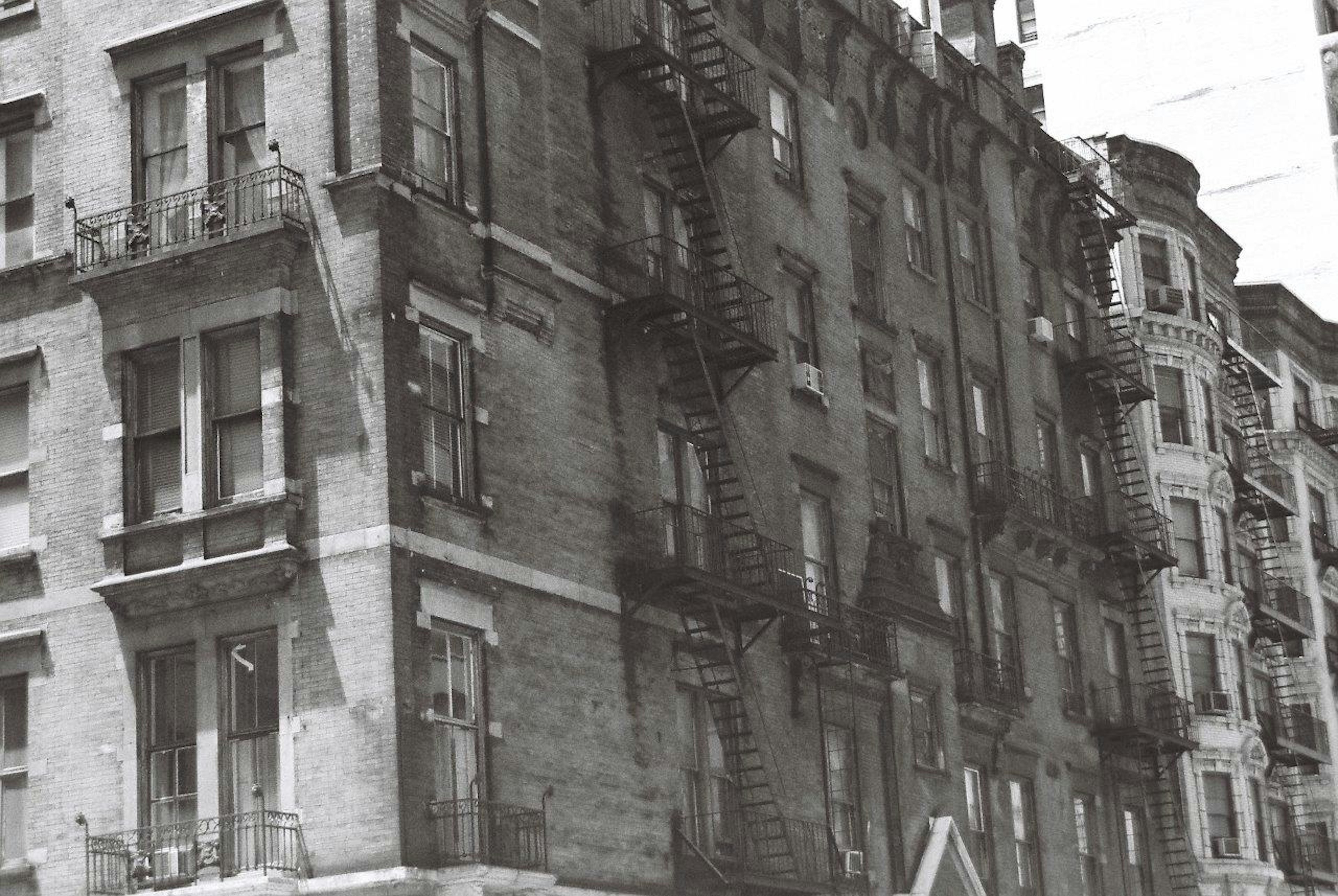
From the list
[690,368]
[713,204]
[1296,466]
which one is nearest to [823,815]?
[690,368]

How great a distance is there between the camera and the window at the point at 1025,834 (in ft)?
153

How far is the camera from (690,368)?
3806 centimetres

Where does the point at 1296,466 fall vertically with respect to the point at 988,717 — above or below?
above

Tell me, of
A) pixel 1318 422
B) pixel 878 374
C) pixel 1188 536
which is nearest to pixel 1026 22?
pixel 1318 422

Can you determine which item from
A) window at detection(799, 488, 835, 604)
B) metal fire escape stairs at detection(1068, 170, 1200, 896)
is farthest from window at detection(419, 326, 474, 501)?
metal fire escape stairs at detection(1068, 170, 1200, 896)

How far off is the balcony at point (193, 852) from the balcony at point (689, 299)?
10336mm

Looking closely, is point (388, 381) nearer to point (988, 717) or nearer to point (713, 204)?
point (713, 204)

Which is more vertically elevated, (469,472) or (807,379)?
(807,379)

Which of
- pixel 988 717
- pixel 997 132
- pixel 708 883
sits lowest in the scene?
pixel 708 883

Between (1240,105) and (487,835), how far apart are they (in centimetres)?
5472

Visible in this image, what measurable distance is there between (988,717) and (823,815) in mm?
7393

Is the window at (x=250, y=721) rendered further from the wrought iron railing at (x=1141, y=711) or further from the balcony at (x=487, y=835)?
the wrought iron railing at (x=1141, y=711)

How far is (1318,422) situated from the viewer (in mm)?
74750

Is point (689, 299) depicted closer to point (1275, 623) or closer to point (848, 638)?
point (848, 638)
